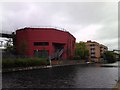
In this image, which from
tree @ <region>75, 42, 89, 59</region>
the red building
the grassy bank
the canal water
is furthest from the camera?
tree @ <region>75, 42, 89, 59</region>

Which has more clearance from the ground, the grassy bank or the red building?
the red building

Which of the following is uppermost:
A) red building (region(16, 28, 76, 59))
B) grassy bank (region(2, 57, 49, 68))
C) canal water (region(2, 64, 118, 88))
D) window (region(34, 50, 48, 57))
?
red building (region(16, 28, 76, 59))

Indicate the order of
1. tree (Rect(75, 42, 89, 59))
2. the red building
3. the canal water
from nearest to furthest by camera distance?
the canal water, the red building, tree (Rect(75, 42, 89, 59))

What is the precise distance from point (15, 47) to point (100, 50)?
100039mm

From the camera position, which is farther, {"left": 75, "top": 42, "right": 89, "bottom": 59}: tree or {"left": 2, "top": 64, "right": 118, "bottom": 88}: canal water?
{"left": 75, "top": 42, "right": 89, "bottom": 59}: tree

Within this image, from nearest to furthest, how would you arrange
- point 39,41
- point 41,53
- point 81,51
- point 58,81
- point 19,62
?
point 58,81 → point 19,62 → point 41,53 → point 39,41 → point 81,51

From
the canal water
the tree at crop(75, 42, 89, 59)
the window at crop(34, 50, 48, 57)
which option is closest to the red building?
the window at crop(34, 50, 48, 57)

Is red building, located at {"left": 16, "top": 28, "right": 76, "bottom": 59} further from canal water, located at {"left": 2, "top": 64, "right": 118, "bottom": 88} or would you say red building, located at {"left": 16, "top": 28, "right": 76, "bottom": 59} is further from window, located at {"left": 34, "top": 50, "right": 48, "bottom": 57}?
canal water, located at {"left": 2, "top": 64, "right": 118, "bottom": 88}

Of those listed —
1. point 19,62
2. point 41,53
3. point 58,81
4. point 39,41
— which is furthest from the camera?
point 39,41

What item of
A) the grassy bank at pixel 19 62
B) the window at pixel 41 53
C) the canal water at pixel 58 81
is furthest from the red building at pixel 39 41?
the canal water at pixel 58 81

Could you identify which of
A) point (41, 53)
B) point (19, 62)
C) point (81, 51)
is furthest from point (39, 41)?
point (81, 51)

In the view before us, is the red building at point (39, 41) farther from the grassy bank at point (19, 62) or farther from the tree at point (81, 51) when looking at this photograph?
the tree at point (81, 51)

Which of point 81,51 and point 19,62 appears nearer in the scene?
point 19,62

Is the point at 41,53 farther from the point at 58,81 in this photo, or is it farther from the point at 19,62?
the point at 58,81
